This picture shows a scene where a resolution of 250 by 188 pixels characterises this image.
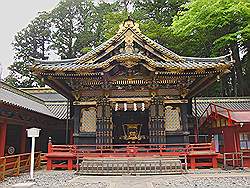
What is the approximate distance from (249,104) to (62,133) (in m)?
16.4

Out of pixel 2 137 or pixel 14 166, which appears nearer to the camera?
pixel 14 166

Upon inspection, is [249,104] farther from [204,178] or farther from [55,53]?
[55,53]

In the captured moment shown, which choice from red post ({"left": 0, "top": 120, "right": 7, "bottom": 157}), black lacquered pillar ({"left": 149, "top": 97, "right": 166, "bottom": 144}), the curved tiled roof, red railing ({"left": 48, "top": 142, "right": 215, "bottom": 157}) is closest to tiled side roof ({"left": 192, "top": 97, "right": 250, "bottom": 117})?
black lacquered pillar ({"left": 149, "top": 97, "right": 166, "bottom": 144})

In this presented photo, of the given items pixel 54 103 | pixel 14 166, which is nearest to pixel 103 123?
pixel 14 166

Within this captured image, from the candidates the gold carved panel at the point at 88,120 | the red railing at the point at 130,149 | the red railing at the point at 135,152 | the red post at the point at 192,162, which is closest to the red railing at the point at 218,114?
the red railing at the point at 135,152

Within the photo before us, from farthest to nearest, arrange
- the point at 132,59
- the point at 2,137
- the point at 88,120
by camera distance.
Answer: the point at 88,120
the point at 132,59
the point at 2,137

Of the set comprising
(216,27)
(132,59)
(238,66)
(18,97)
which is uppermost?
(216,27)

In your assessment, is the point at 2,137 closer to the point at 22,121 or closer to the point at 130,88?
the point at 22,121

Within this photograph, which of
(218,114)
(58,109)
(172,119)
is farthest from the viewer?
(58,109)

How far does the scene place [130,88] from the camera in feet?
47.0

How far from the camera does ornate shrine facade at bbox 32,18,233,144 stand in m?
13.7

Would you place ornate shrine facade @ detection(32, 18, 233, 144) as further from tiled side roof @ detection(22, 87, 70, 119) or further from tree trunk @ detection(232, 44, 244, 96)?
tree trunk @ detection(232, 44, 244, 96)

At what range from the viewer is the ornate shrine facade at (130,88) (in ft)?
45.0

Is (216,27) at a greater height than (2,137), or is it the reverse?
(216,27)
